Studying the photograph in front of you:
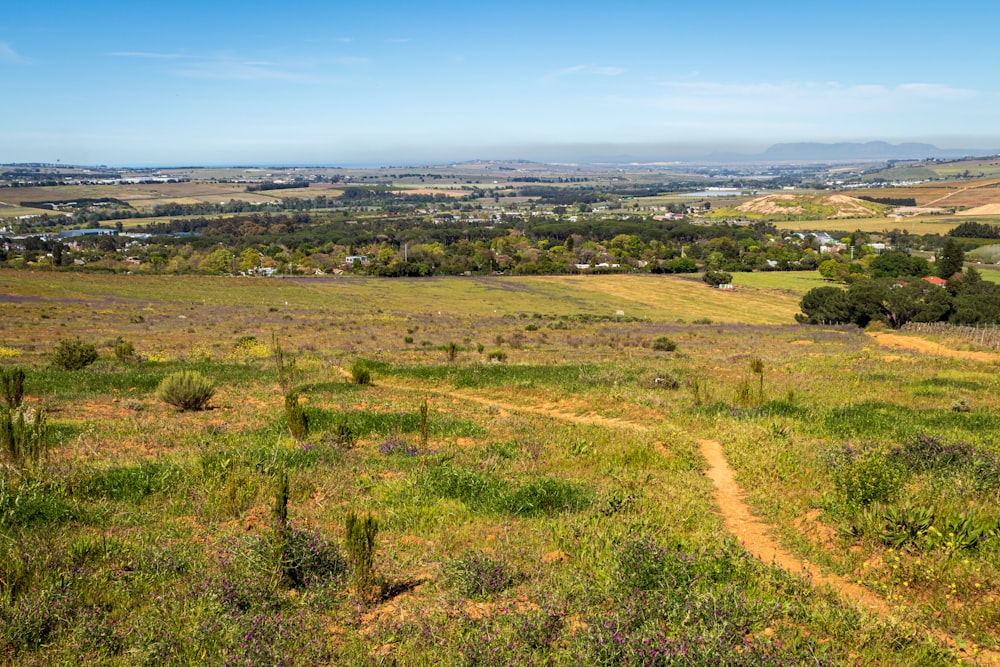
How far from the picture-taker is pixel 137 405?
1434 cm

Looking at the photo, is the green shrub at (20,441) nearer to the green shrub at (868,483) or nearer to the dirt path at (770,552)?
the dirt path at (770,552)

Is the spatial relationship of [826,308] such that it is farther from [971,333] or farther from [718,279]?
[718,279]

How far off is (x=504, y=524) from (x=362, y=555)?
2.26 metres

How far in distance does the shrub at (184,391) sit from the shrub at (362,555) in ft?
32.4

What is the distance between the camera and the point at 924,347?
30719mm

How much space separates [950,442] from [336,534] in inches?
371

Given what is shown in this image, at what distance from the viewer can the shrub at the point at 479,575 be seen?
5.82m

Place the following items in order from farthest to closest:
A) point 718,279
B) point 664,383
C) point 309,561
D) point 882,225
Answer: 1. point 882,225
2. point 718,279
3. point 664,383
4. point 309,561

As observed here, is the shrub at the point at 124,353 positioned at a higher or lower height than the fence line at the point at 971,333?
higher

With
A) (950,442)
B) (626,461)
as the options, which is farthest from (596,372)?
(950,442)

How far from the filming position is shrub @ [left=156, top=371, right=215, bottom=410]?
45.7ft

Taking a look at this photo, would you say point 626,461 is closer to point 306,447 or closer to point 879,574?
point 879,574

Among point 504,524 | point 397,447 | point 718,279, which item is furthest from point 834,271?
point 504,524

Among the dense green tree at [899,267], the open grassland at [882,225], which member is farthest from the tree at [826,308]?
the open grassland at [882,225]
